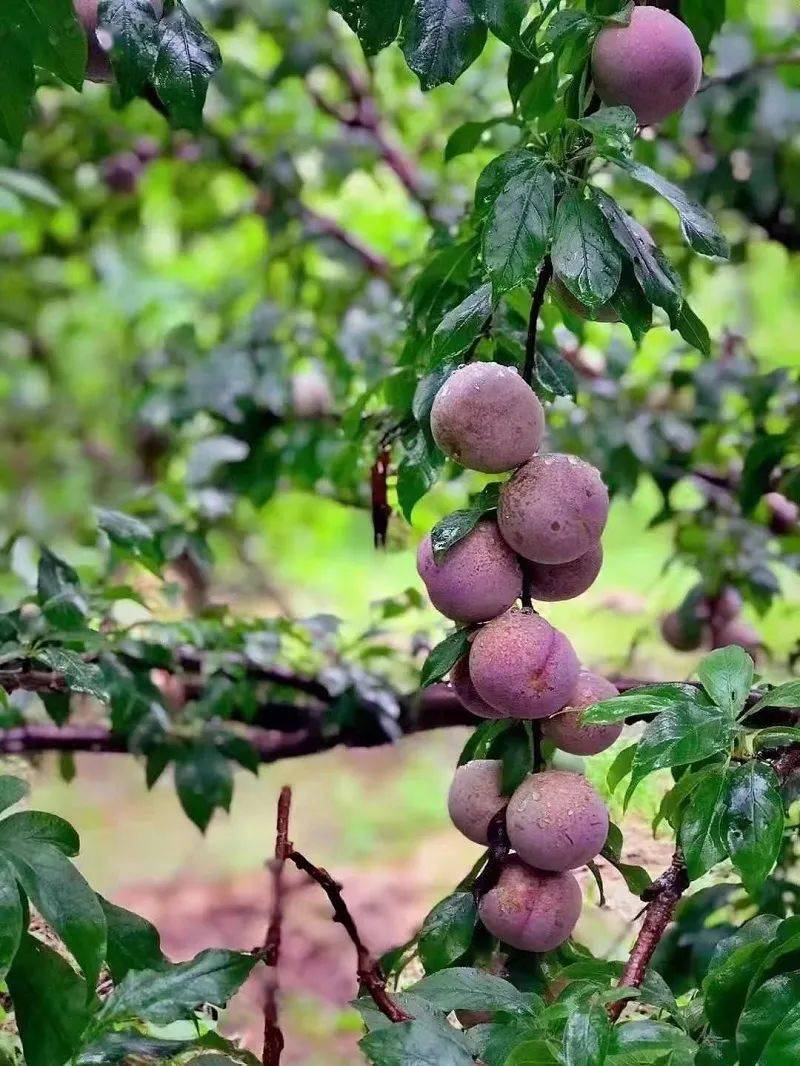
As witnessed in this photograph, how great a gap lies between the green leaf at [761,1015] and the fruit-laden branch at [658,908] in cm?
4

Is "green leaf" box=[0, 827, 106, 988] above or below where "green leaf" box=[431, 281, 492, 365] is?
below

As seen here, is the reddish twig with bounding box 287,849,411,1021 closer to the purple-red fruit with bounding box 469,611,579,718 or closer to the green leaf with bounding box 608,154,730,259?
the purple-red fruit with bounding box 469,611,579,718

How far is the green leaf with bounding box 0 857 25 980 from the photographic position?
1.33 ft

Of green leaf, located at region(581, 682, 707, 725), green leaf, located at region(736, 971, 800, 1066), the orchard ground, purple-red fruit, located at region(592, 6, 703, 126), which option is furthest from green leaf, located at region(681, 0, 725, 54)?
the orchard ground

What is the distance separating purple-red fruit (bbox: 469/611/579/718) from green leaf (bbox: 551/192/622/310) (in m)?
0.13

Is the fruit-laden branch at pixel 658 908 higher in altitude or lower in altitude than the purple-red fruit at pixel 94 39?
lower

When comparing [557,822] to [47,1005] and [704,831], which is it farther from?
[47,1005]

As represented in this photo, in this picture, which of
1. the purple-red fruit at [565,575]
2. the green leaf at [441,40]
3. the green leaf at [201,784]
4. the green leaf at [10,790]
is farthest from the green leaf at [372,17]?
the green leaf at [201,784]

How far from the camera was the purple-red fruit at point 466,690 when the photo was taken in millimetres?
507

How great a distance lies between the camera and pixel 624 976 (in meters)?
0.40

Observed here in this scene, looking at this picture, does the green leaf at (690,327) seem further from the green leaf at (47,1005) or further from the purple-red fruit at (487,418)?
the green leaf at (47,1005)

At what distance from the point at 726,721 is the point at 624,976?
97 millimetres

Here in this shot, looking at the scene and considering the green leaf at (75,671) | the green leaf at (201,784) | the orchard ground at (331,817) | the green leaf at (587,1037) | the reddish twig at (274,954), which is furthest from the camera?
the orchard ground at (331,817)

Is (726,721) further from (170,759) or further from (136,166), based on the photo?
(136,166)
